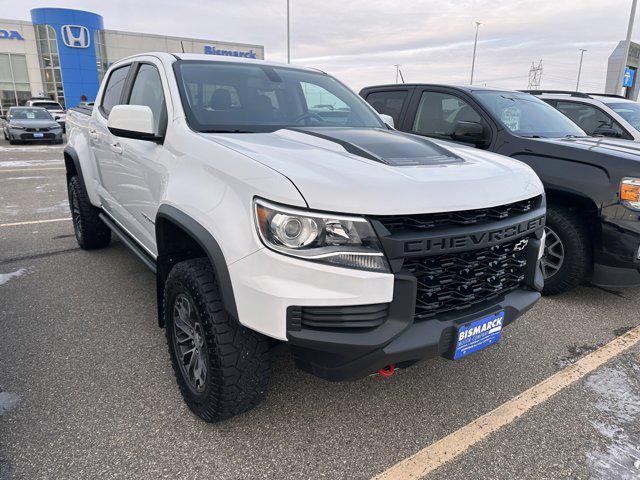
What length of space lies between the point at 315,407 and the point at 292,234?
3.78ft

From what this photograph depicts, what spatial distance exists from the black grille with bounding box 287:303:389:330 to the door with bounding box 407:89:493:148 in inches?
120

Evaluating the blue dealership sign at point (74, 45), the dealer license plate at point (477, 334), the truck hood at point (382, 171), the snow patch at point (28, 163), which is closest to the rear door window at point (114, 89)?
the truck hood at point (382, 171)

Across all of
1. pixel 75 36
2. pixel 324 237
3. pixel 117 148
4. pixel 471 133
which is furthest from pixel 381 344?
pixel 75 36

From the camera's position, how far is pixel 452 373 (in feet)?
9.57

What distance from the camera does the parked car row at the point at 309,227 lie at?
1.86 metres

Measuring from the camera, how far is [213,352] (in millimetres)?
2100

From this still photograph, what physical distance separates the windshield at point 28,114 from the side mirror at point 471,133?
61.7 feet

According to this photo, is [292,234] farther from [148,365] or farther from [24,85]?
[24,85]

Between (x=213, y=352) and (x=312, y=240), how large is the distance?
0.71 m

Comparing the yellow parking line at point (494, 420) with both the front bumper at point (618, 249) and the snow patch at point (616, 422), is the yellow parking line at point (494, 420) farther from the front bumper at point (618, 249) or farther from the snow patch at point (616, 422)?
the front bumper at point (618, 249)

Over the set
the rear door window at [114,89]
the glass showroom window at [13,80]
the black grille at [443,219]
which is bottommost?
the black grille at [443,219]

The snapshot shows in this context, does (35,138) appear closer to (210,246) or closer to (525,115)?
(525,115)

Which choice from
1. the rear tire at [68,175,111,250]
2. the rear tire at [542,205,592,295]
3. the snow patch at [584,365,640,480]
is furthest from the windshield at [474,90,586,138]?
the rear tire at [68,175,111,250]

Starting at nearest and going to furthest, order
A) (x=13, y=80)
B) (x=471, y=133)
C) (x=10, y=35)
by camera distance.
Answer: (x=471, y=133) < (x=10, y=35) < (x=13, y=80)
